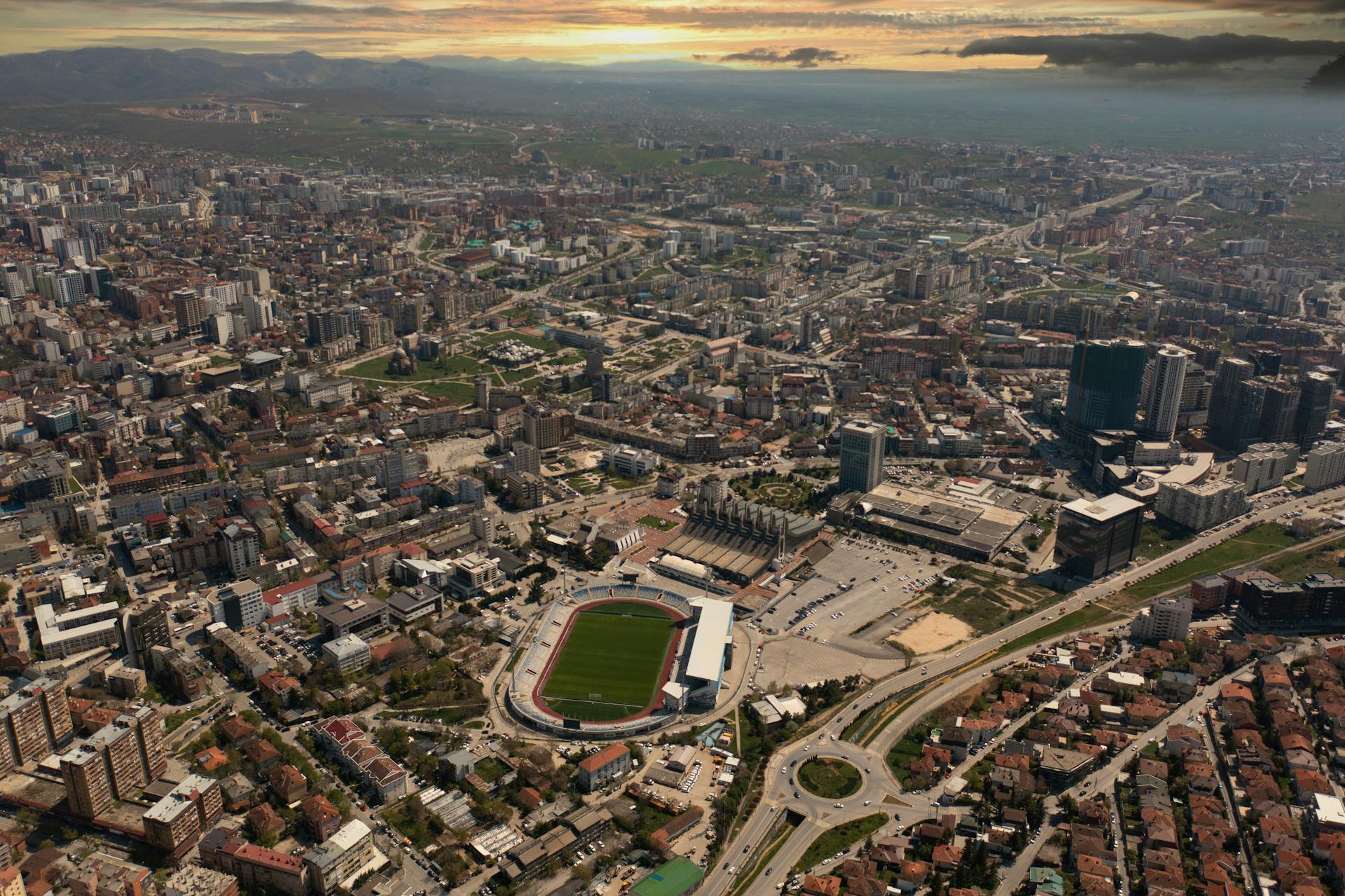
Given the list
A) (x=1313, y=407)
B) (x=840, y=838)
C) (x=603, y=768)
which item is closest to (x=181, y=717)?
(x=603, y=768)

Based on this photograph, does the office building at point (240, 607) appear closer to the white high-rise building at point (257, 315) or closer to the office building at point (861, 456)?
the office building at point (861, 456)

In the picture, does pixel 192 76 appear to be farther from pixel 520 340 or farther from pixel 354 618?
pixel 354 618

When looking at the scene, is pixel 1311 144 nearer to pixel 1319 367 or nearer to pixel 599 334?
pixel 1319 367

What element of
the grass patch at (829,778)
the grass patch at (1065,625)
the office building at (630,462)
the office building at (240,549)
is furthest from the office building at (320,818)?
the office building at (630,462)

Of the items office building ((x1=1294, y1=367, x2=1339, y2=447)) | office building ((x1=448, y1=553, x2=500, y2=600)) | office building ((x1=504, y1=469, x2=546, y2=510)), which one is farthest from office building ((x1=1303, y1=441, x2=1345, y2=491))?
office building ((x1=448, y1=553, x2=500, y2=600))

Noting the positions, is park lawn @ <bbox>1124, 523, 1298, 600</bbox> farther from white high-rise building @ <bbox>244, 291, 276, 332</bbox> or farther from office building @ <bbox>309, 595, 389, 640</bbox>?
white high-rise building @ <bbox>244, 291, 276, 332</bbox>
